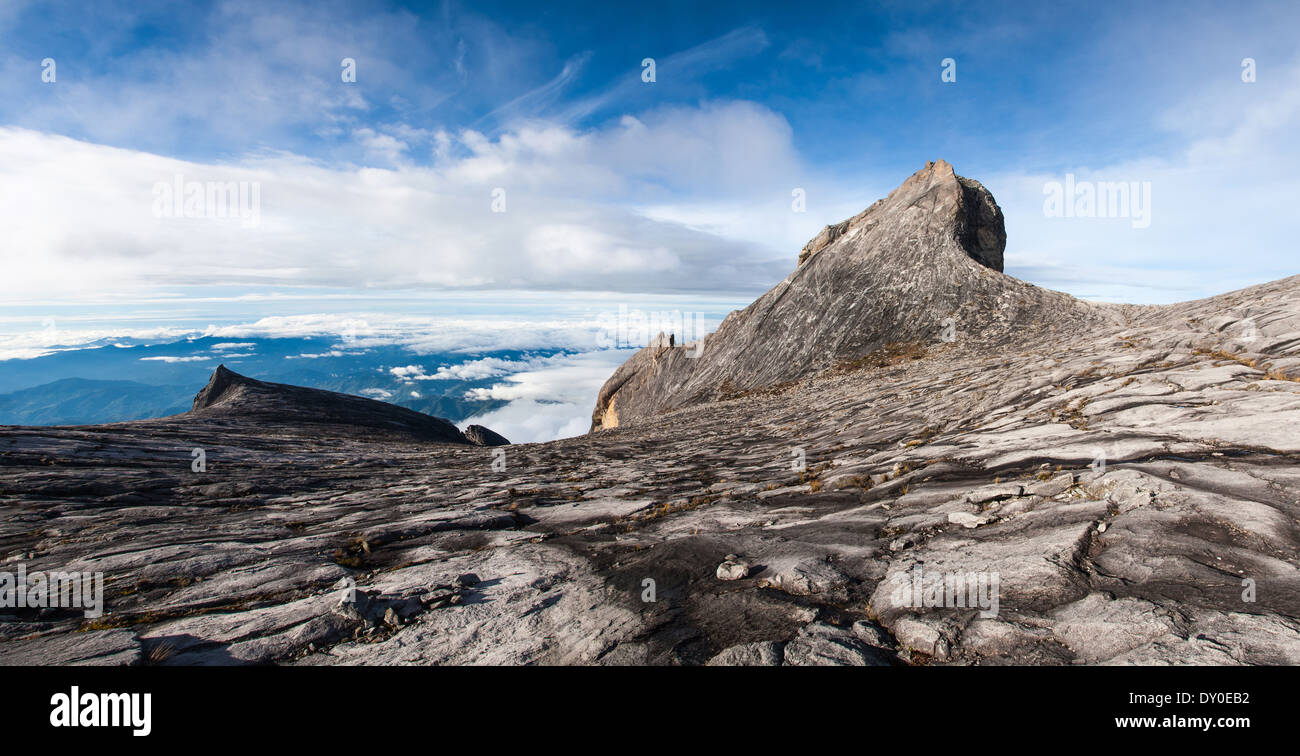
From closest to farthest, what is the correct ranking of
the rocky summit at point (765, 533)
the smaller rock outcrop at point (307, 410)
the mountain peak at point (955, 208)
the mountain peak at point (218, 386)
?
the rocky summit at point (765, 533) < the smaller rock outcrop at point (307, 410) < the mountain peak at point (218, 386) < the mountain peak at point (955, 208)

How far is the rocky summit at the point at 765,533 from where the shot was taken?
Result: 22.6 feet

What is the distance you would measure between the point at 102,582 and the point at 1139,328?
136ft

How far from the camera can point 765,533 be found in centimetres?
1129

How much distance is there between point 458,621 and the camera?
26.5 feet

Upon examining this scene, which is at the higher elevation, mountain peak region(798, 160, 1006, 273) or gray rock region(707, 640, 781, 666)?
mountain peak region(798, 160, 1006, 273)

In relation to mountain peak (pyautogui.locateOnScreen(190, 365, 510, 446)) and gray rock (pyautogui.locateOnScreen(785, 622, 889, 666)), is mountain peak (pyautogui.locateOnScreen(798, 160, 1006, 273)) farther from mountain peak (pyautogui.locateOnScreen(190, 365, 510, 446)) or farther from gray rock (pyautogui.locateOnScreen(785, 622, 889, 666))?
gray rock (pyautogui.locateOnScreen(785, 622, 889, 666))

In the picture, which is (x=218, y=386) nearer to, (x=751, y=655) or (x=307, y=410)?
(x=307, y=410)

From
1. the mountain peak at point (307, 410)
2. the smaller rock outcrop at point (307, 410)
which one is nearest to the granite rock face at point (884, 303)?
the smaller rock outcrop at point (307, 410)

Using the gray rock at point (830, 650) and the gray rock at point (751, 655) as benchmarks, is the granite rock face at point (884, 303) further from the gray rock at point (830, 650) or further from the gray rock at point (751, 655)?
the gray rock at point (751, 655)

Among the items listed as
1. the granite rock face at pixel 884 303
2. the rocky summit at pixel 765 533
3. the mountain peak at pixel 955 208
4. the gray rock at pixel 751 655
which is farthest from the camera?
the mountain peak at pixel 955 208

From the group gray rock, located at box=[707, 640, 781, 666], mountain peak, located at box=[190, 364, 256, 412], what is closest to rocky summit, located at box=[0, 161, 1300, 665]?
gray rock, located at box=[707, 640, 781, 666]

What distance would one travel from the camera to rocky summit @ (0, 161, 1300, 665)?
6875 mm

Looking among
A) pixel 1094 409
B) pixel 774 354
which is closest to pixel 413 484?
pixel 1094 409

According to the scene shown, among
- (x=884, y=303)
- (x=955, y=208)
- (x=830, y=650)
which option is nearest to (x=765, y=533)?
(x=830, y=650)
